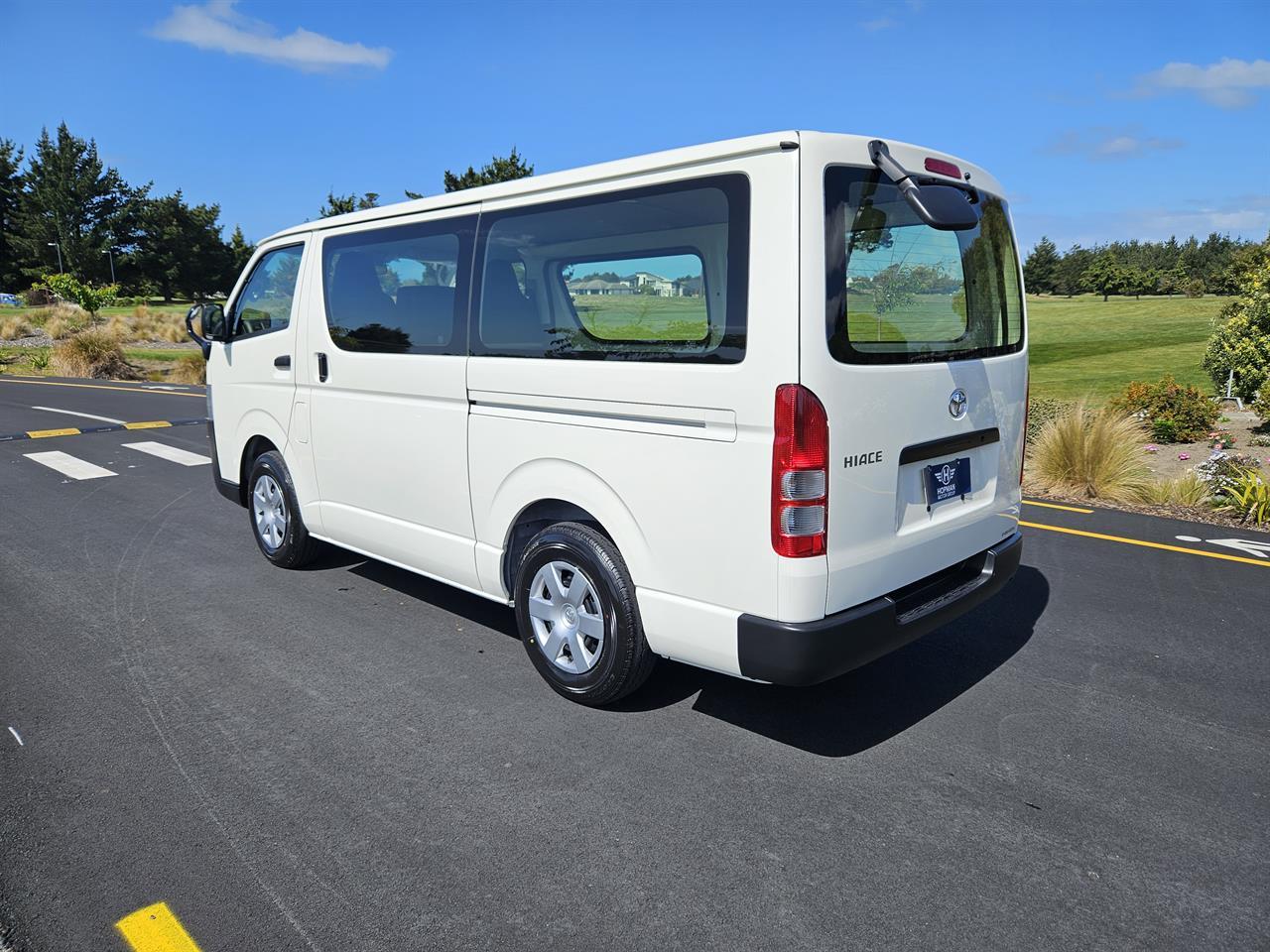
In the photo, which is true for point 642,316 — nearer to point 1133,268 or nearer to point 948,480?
point 948,480

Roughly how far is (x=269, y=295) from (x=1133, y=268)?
91.2 metres

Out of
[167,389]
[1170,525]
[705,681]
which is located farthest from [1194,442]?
[167,389]

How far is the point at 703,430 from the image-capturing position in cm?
314

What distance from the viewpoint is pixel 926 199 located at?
120 inches

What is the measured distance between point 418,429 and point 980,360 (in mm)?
2681

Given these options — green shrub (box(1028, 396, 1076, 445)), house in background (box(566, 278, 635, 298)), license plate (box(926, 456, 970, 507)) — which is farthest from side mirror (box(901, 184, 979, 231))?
green shrub (box(1028, 396, 1076, 445))

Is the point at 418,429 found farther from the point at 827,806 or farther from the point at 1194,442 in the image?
the point at 1194,442

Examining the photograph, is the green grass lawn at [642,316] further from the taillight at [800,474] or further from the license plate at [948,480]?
the license plate at [948,480]

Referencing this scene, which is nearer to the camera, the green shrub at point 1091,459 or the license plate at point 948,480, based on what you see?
the license plate at point 948,480

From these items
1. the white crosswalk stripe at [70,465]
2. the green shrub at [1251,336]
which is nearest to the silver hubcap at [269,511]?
the white crosswalk stripe at [70,465]

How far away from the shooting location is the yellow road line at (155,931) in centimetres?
237

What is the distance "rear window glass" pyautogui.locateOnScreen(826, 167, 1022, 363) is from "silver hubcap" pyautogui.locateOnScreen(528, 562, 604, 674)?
150cm

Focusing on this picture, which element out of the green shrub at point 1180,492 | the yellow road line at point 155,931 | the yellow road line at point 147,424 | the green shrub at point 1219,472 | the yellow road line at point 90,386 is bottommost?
the yellow road line at point 155,931

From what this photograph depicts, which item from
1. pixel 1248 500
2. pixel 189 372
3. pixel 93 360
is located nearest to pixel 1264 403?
pixel 1248 500
